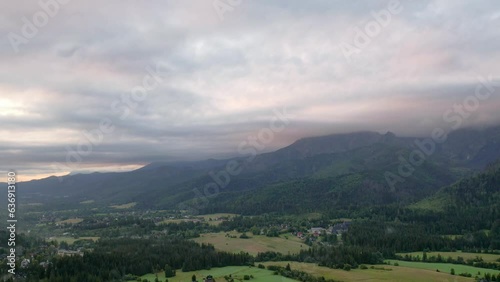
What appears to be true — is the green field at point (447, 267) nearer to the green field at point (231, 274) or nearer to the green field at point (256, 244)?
the green field at point (231, 274)

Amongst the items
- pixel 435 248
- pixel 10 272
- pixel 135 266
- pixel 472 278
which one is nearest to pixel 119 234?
pixel 135 266

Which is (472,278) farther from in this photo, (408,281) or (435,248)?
(435,248)

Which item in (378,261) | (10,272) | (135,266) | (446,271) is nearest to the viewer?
(10,272)

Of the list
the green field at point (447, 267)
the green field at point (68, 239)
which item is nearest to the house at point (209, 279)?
the green field at point (447, 267)

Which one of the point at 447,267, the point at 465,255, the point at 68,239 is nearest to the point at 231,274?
the point at 447,267

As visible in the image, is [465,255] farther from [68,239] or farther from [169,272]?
[68,239]

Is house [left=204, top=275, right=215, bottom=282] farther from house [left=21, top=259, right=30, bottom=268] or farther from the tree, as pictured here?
house [left=21, top=259, right=30, bottom=268]
